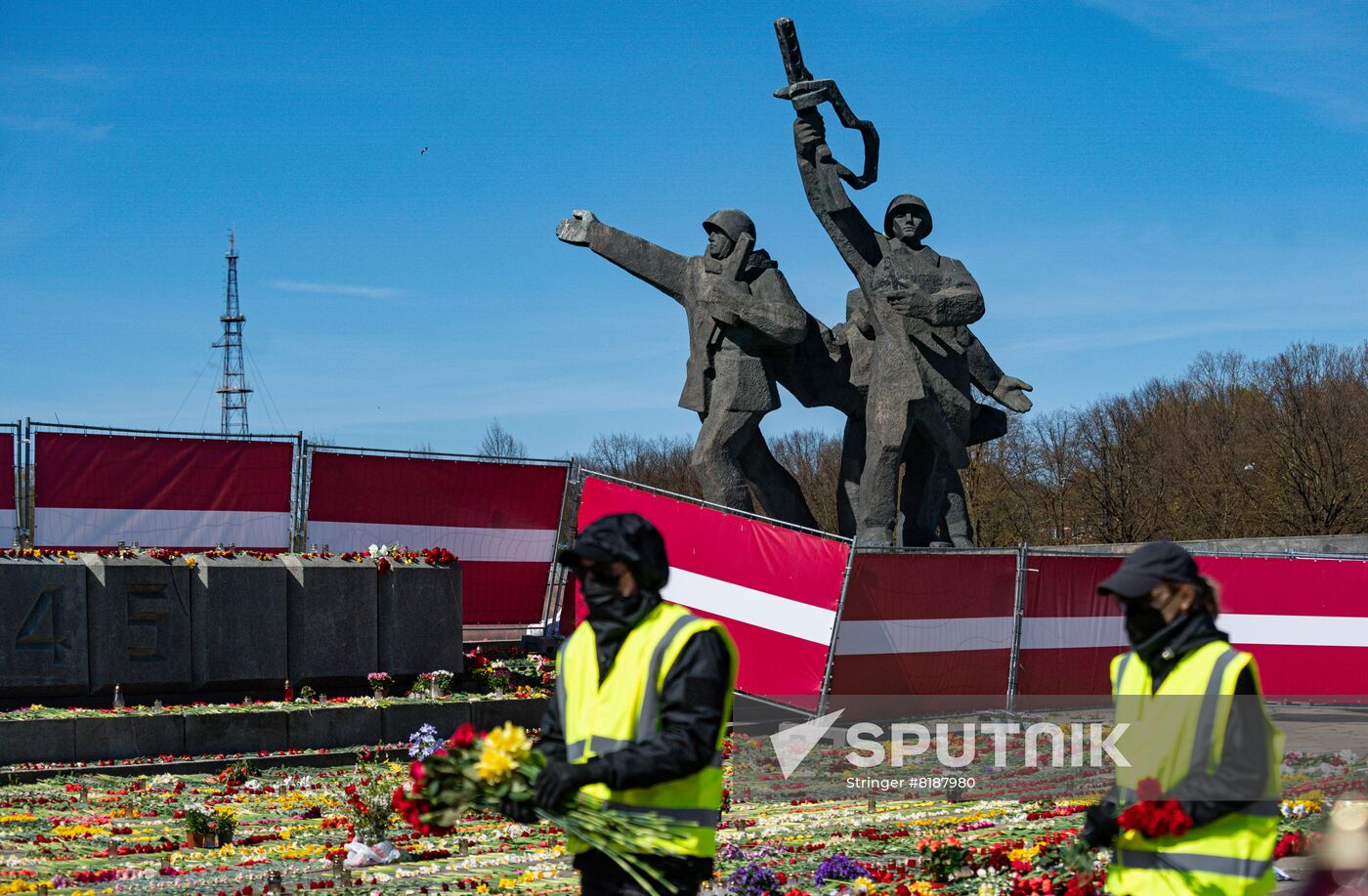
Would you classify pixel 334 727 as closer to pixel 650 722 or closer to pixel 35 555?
pixel 35 555

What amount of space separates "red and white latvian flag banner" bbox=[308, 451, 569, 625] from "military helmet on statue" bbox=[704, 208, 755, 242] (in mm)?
4116

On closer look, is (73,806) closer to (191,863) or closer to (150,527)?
(191,863)

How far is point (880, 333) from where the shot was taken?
730 inches

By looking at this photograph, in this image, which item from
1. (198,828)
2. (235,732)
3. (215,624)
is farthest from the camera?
(215,624)

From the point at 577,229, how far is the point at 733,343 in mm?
2454

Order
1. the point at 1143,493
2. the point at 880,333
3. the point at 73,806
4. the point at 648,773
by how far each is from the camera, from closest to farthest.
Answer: the point at 648,773 < the point at 73,806 < the point at 880,333 < the point at 1143,493

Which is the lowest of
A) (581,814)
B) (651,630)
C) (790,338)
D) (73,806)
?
(73,806)

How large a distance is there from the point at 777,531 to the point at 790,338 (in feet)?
15.4

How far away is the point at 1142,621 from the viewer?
14.4ft

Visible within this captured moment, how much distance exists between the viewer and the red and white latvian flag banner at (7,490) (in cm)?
1817

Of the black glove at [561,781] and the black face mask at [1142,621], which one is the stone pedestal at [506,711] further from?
the black face mask at [1142,621]

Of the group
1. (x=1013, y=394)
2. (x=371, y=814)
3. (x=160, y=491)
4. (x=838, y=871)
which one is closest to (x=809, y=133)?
(x=1013, y=394)

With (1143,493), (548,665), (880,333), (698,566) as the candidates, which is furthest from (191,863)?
(1143,493)

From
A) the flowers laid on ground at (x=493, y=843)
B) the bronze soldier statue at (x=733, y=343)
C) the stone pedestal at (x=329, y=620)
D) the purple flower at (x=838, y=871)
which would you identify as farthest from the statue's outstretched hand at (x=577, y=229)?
the purple flower at (x=838, y=871)
